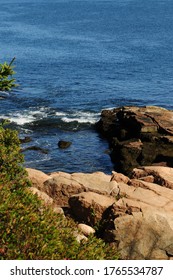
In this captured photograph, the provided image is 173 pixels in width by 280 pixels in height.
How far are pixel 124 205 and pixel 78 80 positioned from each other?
7524cm

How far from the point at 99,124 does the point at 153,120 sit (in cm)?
1088

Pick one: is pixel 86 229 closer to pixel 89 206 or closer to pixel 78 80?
pixel 89 206

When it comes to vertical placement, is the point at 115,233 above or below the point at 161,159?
above

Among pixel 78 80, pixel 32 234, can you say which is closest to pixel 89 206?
pixel 32 234

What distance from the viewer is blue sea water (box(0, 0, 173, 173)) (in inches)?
2403

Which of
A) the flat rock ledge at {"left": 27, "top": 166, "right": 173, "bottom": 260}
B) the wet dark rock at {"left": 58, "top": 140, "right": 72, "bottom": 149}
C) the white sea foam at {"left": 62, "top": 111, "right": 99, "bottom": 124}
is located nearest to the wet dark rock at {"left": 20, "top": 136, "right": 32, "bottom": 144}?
the wet dark rock at {"left": 58, "top": 140, "right": 72, "bottom": 149}

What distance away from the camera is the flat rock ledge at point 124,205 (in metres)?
23.3

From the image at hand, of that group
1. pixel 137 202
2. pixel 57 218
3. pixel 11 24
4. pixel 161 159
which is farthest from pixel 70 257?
pixel 11 24

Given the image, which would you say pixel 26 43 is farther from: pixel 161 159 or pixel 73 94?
pixel 161 159

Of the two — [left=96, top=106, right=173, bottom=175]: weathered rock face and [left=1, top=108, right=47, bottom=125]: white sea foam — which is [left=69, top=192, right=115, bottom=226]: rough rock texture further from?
[left=1, top=108, right=47, bottom=125]: white sea foam

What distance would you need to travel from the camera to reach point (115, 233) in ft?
77.4

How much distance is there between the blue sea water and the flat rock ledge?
21982 millimetres

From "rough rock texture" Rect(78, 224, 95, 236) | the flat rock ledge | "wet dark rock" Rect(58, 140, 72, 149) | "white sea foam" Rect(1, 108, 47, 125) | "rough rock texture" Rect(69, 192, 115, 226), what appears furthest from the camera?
"white sea foam" Rect(1, 108, 47, 125)

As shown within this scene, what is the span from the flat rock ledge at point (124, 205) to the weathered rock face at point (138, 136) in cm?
1829
